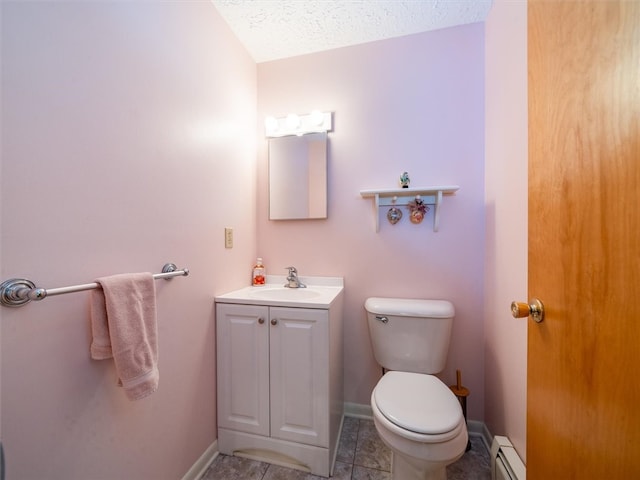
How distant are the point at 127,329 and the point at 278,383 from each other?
2.46 feet

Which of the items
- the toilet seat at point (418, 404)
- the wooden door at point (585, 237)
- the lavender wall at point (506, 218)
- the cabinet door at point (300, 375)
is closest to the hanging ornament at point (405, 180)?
the lavender wall at point (506, 218)

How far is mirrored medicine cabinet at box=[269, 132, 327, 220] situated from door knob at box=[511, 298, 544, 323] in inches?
44.5

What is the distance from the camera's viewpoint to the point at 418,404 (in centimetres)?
100

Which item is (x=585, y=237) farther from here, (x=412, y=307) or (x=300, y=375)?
(x=300, y=375)

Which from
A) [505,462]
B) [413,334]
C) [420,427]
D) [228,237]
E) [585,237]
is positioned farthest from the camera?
[228,237]

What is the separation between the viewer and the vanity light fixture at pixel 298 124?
1610 mm

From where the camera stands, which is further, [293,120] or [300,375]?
[293,120]

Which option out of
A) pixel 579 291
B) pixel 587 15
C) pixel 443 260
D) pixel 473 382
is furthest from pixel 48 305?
pixel 473 382

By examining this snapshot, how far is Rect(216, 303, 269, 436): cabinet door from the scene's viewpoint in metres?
1.22

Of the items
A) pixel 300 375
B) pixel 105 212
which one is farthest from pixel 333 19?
pixel 300 375

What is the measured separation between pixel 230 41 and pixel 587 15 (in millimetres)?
1629

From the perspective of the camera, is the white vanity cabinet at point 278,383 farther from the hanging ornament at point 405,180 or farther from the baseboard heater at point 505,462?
the hanging ornament at point 405,180

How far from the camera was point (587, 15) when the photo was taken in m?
0.47

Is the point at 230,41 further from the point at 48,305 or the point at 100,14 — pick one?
the point at 48,305
